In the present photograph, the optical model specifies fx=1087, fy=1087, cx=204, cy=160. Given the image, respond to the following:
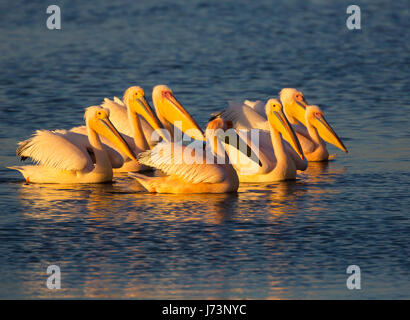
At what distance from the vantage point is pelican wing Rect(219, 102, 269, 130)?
11664mm

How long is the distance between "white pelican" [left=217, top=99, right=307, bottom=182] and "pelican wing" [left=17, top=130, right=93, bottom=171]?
4.79ft

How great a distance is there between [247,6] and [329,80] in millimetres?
7502

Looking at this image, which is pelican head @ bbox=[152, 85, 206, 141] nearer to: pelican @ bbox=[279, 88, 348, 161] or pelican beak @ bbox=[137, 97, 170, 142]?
pelican beak @ bbox=[137, 97, 170, 142]

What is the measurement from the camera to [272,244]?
26.1ft

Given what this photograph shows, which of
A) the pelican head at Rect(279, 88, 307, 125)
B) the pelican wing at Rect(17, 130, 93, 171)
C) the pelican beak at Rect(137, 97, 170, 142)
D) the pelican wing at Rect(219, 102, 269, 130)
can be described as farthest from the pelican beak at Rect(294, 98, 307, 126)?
the pelican wing at Rect(17, 130, 93, 171)

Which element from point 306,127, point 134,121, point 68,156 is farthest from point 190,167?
point 306,127

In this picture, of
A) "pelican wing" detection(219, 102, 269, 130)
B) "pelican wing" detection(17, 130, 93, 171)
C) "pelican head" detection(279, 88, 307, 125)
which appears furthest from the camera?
"pelican head" detection(279, 88, 307, 125)

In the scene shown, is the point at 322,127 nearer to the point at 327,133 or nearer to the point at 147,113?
the point at 327,133

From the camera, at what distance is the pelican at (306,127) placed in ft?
37.6

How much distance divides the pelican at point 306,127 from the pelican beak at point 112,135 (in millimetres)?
1612

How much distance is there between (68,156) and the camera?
10039 mm

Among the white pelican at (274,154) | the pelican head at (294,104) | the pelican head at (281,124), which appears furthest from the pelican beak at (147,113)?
the pelican head at (294,104)

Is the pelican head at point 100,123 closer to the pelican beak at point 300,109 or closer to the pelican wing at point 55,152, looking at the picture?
the pelican wing at point 55,152

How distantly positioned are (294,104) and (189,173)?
8.72ft
